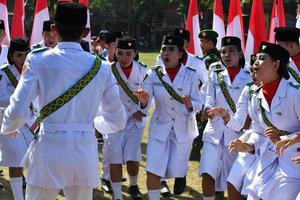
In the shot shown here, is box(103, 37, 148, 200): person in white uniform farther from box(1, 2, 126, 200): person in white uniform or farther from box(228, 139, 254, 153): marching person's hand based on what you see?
box(1, 2, 126, 200): person in white uniform

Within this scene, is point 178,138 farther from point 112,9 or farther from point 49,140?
point 112,9

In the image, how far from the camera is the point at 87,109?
14.4 ft

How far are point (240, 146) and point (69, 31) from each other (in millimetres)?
1988

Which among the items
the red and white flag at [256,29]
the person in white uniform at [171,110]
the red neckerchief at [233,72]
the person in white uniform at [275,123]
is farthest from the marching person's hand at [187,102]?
the red and white flag at [256,29]

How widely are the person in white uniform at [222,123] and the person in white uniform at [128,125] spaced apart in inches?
41.3

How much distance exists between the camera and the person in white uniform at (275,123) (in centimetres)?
497

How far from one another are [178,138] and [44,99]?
124 inches

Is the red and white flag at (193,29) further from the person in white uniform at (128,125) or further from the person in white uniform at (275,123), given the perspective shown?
the person in white uniform at (275,123)

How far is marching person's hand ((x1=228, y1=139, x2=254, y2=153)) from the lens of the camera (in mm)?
5301

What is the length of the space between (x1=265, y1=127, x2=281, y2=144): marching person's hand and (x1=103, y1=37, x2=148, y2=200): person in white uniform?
2.82 metres

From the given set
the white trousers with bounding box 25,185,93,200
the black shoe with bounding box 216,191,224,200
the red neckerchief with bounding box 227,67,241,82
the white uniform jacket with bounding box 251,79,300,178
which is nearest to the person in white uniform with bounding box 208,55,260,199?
the white uniform jacket with bounding box 251,79,300,178

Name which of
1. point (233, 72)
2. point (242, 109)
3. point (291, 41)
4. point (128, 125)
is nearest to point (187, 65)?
point (128, 125)

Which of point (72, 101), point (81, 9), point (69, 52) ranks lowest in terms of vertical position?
point (72, 101)

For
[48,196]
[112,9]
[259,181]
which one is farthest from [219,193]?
[112,9]
